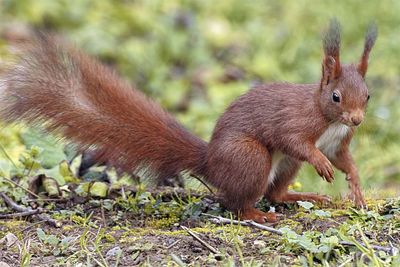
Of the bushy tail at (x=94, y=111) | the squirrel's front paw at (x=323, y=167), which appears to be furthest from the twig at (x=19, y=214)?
the squirrel's front paw at (x=323, y=167)

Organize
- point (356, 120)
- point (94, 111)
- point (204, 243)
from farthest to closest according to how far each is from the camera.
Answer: point (94, 111), point (356, 120), point (204, 243)

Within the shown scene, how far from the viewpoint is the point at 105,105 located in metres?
3.36

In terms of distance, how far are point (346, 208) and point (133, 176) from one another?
1118 mm

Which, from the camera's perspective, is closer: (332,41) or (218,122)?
(332,41)

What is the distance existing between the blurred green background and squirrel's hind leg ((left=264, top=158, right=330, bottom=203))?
6.90 feet

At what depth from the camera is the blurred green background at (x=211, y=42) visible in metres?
6.46

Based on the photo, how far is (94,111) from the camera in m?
3.33

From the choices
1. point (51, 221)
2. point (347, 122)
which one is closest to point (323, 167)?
point (347, 122)

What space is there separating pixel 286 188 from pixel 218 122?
520 mm

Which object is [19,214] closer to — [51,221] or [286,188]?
[51,221]

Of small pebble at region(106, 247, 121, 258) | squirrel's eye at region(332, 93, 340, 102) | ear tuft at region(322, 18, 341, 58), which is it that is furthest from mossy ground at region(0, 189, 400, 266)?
ear tuft at region(322, 18, 341, 58)

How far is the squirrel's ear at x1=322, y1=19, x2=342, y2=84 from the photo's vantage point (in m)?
3.19

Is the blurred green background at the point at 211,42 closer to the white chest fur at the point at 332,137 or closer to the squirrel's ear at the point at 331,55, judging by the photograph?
the white chest fur at the point at 332,137

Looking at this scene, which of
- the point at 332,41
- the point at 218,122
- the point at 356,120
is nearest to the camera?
the point at 356,120
